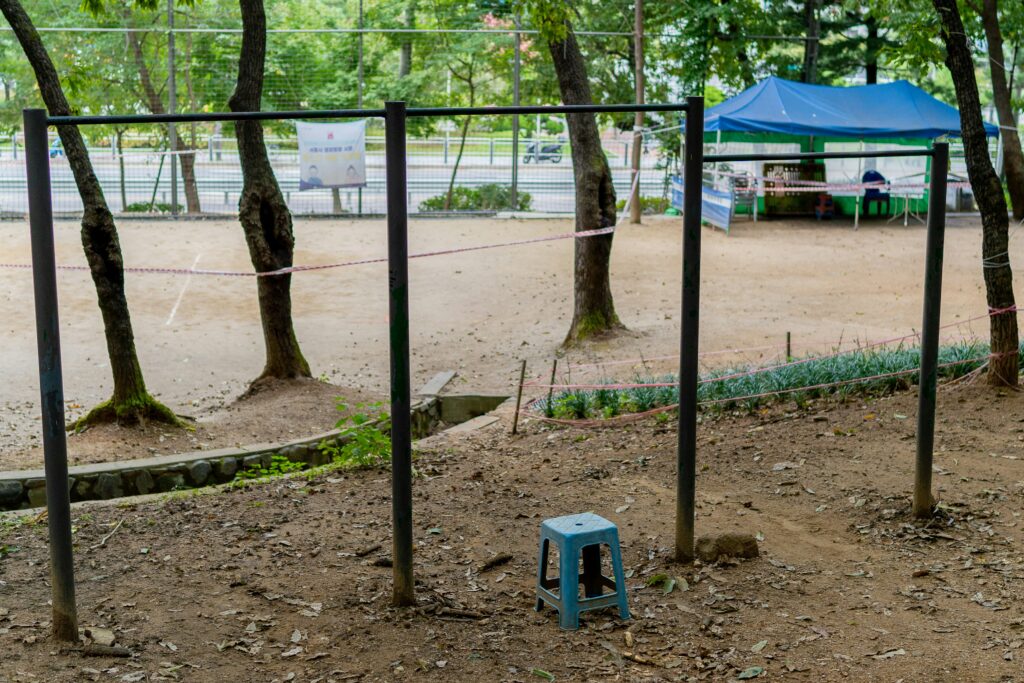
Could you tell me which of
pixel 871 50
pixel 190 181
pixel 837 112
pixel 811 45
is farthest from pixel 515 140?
pixel 871 50

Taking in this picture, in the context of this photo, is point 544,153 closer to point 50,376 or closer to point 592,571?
point 592,571

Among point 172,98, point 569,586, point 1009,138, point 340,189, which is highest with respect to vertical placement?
point 172,98

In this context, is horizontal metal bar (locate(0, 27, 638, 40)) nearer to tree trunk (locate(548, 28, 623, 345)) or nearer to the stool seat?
tree trunk (locate(548, 28, 623, 345))

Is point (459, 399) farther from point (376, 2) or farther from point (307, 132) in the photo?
point (376, 2)

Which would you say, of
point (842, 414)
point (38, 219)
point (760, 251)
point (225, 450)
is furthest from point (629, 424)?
point (760, 251)

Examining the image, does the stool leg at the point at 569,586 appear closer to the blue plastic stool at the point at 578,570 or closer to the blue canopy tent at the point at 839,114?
the blue plastic stool at the point at 578,570

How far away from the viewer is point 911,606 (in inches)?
172

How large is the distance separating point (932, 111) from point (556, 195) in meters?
7.27

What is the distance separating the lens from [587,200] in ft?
34.0

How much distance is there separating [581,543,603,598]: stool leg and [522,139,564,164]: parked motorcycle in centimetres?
1857

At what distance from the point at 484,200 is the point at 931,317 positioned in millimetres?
17661

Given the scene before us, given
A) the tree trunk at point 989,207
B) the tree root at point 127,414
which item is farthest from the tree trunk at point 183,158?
the tree trunk at point 989,207

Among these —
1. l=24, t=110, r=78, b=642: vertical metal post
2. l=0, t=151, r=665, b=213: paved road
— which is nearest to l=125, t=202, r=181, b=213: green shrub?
l=0, t=151, r=665, b=213: paved road

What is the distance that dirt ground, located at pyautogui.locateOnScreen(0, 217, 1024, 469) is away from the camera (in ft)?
30.5
